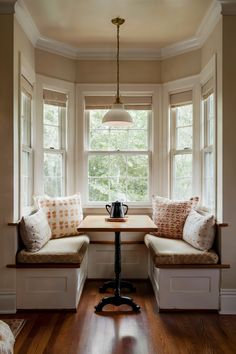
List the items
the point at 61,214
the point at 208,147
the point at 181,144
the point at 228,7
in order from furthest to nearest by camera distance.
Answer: the point at 181,144 → the point at 61,214 → the point at 208,147 → the point at 228,7

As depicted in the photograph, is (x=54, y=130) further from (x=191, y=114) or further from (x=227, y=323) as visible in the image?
(x=227, y=323)

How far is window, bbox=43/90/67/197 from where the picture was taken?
4.44 meters

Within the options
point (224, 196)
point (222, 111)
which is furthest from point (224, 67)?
point (224, 196)

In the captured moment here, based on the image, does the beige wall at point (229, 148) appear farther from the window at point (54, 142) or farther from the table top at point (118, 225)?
the window at point (54, 142)

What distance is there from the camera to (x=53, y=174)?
14.8 ft

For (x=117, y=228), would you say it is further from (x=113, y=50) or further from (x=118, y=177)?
(x=113, y=50)

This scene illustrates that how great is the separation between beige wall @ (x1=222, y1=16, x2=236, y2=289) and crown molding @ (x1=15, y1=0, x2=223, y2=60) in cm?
28

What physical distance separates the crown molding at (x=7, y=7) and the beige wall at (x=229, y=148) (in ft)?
6.47

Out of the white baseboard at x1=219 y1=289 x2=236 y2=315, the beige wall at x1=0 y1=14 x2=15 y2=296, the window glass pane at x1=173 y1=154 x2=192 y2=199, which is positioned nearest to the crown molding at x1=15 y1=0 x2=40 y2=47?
the beige wall at x1=0 y1=14 x2=15 y2=296

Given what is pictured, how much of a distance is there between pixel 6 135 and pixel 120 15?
1657 millimetres

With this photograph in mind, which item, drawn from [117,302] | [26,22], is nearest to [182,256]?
[117,302]

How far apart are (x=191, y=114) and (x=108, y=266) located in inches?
83.1

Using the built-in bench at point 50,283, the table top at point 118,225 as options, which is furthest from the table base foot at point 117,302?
the table top at point 118,225

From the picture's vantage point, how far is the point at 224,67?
135 inches
